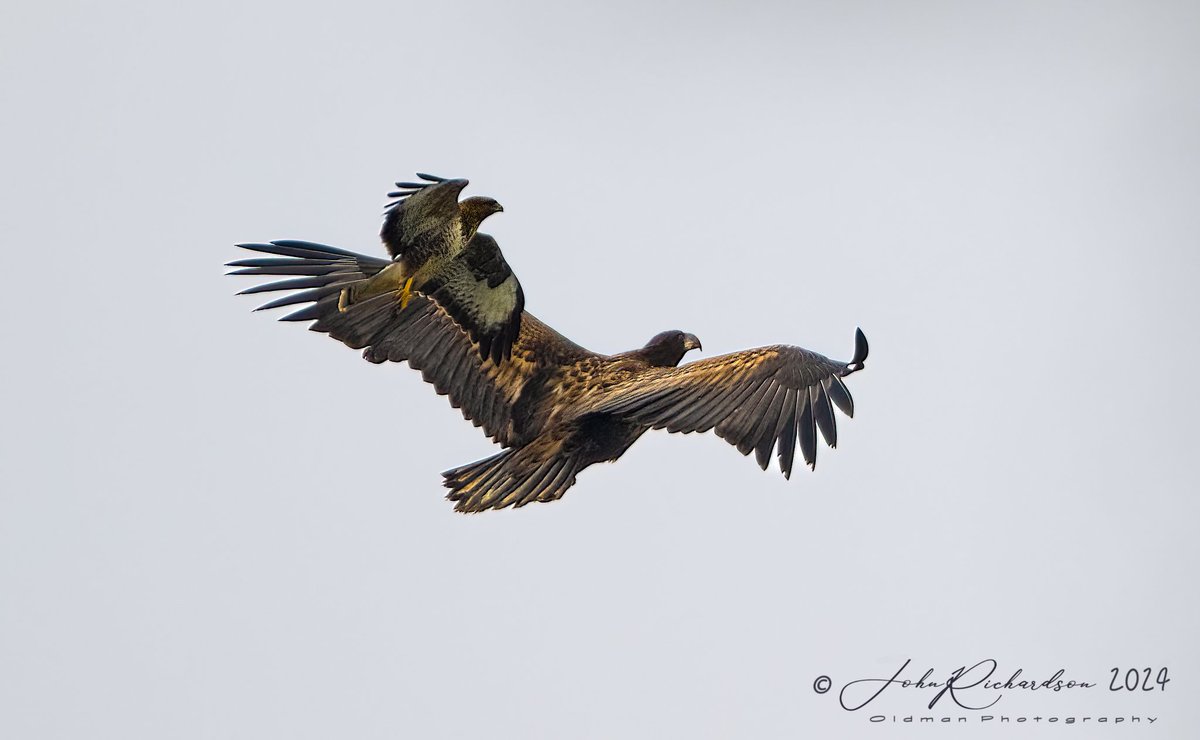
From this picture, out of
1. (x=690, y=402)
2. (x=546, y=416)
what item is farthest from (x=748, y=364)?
(x=546, y=416)

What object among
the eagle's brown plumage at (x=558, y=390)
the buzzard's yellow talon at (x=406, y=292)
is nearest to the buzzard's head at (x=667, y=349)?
the eagle's brown plumage at (x=558, y=390)

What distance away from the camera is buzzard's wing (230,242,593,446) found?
11227 mm

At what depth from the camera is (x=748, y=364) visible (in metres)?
10.9

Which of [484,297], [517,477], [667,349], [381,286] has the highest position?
[667,349]

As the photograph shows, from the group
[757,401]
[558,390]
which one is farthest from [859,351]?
[558,390]

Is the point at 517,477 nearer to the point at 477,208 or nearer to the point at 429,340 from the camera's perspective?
the point at 429,340

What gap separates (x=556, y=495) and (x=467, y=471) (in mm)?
490

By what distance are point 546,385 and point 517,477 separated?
661 millimetres

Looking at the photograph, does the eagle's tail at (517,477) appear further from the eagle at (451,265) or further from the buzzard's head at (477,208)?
the buzzard's head at (477,208)

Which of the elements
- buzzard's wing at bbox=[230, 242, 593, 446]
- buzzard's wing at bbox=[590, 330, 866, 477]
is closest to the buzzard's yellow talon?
buzzard's wing at bbox=[230, 242, 593, 446]

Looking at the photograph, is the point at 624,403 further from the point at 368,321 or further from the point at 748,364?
the point at 368,321

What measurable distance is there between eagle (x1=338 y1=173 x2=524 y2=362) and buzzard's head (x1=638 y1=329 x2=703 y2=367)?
3.32 ft

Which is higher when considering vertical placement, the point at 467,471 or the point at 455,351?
→ the point at 455,351

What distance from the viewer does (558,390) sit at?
11477 mm
